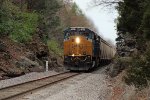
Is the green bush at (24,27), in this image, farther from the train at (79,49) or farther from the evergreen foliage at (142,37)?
the evergreen foliage at (142,37)

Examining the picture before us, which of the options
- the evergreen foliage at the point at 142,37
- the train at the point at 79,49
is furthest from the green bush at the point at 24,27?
the evergreen foliage at the point at 142,37

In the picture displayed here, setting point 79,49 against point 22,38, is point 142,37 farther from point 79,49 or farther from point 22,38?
point 22,38

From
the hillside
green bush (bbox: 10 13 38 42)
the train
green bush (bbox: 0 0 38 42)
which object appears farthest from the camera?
green bush (bbox: 10 13 38 42)

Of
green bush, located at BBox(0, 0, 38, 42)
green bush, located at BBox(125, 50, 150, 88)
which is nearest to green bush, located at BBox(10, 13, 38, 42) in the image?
green bush, located at BBox(0, 0, 38, 42)

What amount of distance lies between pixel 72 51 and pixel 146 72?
2004cm

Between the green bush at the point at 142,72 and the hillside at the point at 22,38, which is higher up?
the hillside at the point at 22,38

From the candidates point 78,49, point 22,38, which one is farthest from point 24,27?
point 78,49

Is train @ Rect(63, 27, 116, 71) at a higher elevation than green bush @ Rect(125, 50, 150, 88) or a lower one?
higher

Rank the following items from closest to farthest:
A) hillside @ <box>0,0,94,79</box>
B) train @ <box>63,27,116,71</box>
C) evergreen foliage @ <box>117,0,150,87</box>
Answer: evergreen foliage @ <box>117,0,150,87</box> → hillside @ <box>0,0,94,79</box> → train @ <box>63,27,116,71</box>

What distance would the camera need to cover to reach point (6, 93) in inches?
621

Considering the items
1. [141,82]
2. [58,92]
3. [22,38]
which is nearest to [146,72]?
A: [141,82]

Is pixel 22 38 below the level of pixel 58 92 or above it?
above

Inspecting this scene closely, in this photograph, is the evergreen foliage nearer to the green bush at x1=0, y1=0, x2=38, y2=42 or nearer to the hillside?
the hillside

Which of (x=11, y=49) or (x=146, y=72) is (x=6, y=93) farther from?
(x=11, y=49)
